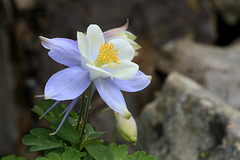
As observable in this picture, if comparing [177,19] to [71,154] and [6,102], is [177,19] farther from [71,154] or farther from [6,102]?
[71,154]

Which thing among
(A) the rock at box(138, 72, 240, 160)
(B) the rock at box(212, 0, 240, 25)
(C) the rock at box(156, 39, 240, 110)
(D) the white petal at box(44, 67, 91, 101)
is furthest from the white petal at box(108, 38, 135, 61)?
(B) the rock at box(212, 0, 240, 25)

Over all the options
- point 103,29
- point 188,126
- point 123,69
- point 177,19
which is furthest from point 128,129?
point 177,19

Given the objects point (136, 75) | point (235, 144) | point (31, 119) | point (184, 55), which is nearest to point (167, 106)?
point (235, 144)

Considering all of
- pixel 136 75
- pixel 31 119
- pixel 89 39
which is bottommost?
pixel 31 119

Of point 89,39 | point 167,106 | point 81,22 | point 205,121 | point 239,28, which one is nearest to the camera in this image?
point 89,39

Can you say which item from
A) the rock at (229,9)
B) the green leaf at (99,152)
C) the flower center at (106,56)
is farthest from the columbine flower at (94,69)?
the rock at (229,9)

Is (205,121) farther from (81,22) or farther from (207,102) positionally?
(81,22)

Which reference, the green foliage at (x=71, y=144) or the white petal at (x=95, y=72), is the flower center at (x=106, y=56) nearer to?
the white petal at (x=95, y=72)
